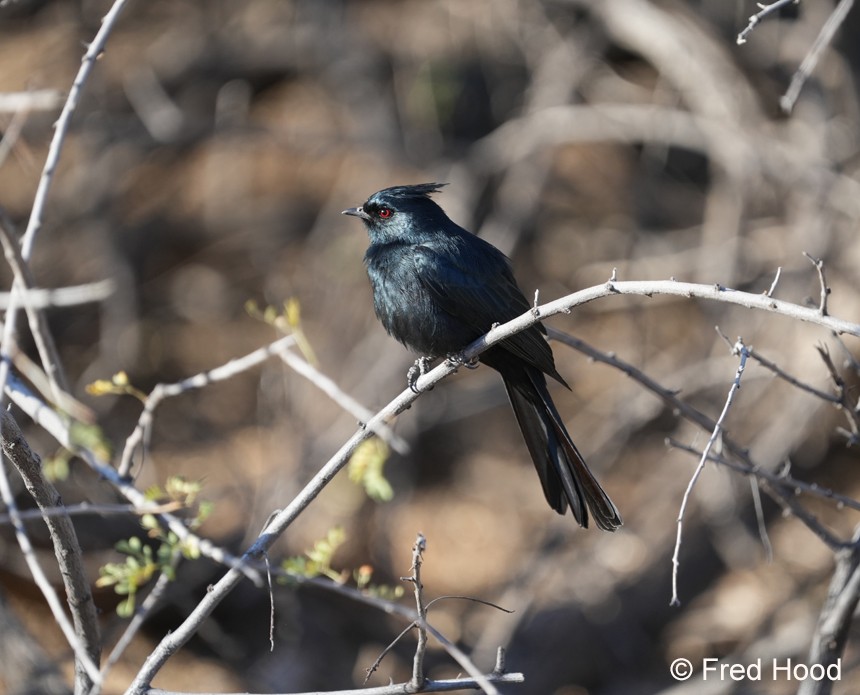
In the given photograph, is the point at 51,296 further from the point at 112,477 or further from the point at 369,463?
the point at 369,463

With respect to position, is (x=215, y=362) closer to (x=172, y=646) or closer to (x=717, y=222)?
(x=717, y=222)

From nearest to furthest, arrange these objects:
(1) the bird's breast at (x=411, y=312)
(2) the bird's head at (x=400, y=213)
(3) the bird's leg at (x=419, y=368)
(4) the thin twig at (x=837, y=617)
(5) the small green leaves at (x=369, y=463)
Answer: (5) the small green leaves at (x=369, y=463)
(4) the thin twig at (x=837, y=617)
(1) the bird's breast at (x=411, y=312)
(3) the bird's leg at (x=419, y=368)
(2) the bird's head at (x=400, y=213)

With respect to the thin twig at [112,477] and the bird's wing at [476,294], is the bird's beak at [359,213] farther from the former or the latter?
the thin twig at [112,477]

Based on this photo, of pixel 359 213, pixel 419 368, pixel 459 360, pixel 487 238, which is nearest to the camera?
pixel 459 360

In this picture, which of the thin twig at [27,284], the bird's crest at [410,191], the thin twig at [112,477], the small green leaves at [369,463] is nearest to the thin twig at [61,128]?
the thin twig at [27,284]

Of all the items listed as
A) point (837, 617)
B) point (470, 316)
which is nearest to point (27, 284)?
point (470, 316)

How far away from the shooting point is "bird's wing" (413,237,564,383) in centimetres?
400

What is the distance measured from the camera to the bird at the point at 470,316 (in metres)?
3.96

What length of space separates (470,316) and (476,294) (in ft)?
0.34

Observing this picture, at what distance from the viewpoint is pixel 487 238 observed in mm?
8086

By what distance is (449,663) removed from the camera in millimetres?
6570

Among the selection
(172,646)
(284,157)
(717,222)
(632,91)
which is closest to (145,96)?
(284,157)

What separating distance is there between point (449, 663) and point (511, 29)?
17.7 feet

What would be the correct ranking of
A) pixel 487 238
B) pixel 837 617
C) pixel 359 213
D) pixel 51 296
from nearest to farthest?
1. pixel 51 296
2. pixel 837 617
3. pixel 359 213
4. pixel 487 238
